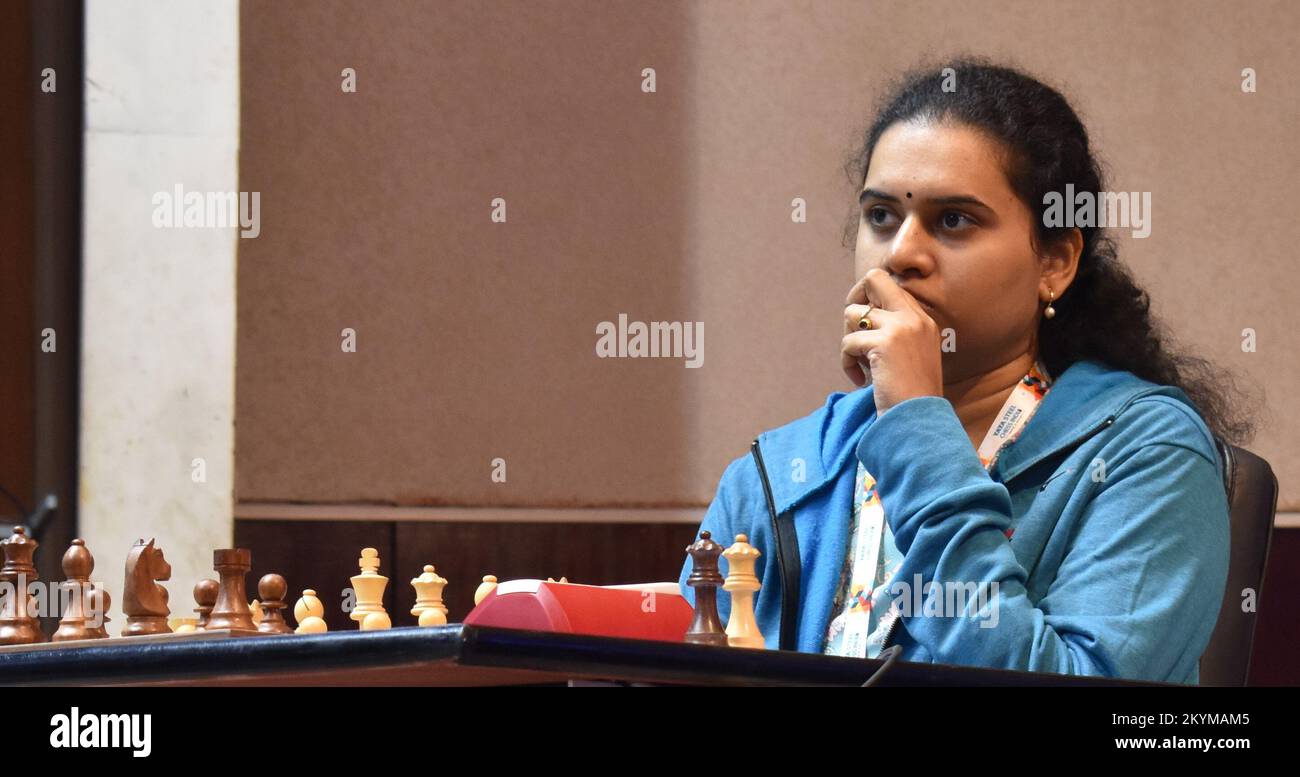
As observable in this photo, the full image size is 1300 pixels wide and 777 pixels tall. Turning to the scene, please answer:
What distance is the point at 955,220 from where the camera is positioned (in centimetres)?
188

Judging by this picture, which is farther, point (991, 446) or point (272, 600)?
point (991, 446)

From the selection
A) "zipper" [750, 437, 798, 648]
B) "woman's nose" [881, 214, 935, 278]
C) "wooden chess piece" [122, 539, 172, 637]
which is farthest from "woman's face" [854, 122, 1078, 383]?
"wooden chess piece" [122, 539, 172, 637]

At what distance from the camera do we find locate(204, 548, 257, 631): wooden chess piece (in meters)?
1.54

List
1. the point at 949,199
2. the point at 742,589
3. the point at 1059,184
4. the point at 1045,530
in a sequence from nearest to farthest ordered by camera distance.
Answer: the point at 742,589 < the point at 1045,530 < the point at 949,199 < the point at 1059,184

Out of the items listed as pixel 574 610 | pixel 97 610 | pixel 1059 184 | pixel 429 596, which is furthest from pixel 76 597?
pixel 1059 184

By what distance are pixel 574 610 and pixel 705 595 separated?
119 mm

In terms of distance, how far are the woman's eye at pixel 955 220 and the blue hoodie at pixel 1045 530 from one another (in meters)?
0.23

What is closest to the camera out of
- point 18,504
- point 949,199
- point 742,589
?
point 742,589

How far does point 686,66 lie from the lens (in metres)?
3.75

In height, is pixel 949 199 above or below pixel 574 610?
above

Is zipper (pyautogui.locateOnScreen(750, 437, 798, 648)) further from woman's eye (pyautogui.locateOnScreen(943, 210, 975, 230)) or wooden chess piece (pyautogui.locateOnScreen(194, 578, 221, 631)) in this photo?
wooden chess piece (pyautogui.locateOnScreen(194, 578, 221, 631))

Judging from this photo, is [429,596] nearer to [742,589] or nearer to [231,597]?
[231,597]
